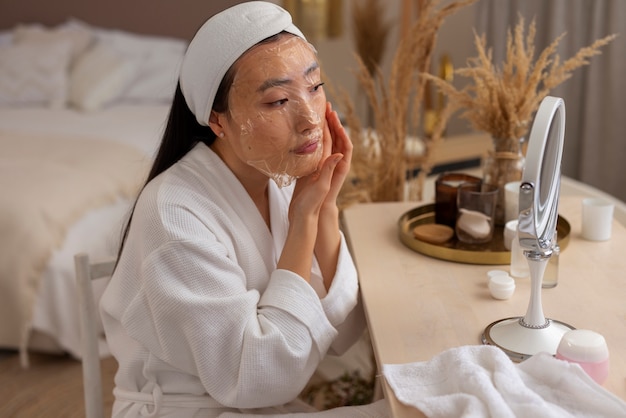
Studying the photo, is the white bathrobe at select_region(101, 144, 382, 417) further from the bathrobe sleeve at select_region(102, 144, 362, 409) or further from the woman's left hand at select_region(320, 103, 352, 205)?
the woman's left hand at select_region(320, 103, 352, 205)

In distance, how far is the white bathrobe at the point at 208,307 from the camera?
1241mm

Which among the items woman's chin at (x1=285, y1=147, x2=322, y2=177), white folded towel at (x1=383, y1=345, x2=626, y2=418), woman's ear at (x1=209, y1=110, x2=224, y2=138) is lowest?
white folded towel at (x1=383, y1=345, x2=626, y2=418)

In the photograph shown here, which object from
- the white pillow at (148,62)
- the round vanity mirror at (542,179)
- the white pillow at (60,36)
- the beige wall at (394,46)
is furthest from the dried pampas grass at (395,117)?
the white pillow at (60,36)

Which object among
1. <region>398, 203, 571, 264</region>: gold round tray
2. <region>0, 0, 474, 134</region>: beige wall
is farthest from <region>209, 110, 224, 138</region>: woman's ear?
<region>0, 0, 474, 134</region>: beige wall

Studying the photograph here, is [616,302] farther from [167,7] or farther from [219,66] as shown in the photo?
[167,7]

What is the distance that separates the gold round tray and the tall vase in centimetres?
6

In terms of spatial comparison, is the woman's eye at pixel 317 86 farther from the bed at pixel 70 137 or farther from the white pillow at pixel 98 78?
the white pillow at pixel 98 78

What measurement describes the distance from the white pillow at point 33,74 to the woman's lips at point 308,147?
9.29ft

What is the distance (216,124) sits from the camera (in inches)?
54.3

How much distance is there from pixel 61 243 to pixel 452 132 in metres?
2.45

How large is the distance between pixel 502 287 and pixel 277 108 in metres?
0.51

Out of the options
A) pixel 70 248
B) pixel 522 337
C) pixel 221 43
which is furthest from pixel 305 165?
pixel 70 248

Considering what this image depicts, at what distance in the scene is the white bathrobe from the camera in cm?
124

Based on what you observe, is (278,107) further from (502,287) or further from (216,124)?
(502,287)
